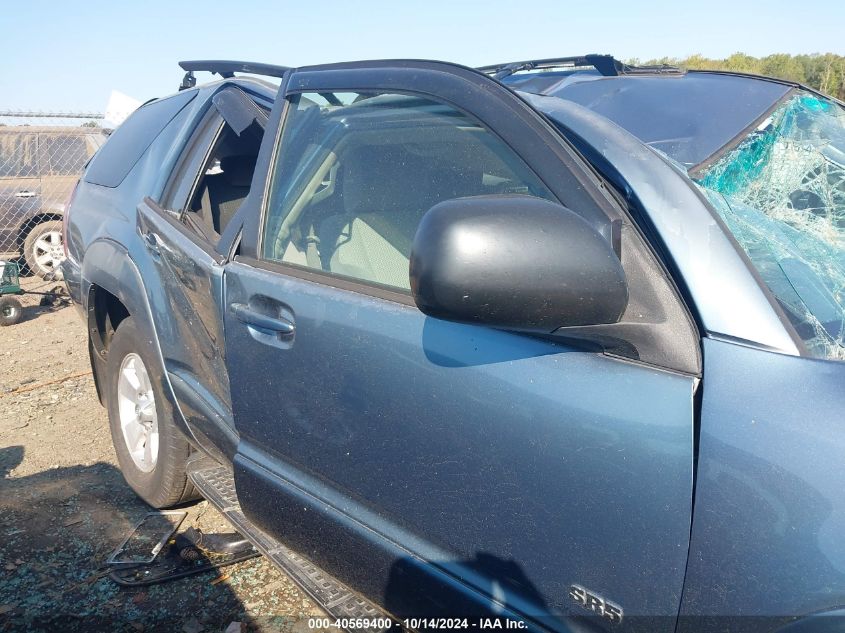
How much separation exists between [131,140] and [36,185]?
6412 mm

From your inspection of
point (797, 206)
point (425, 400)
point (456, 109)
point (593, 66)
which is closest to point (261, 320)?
point (425, 400)

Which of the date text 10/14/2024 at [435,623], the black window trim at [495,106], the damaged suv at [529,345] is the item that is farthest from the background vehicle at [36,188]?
the date text 10/14/2024 at [435,623]

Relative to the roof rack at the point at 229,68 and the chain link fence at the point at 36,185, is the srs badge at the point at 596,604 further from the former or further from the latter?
the chain link fence at the point at 36,185

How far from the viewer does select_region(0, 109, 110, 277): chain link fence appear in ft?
28.5

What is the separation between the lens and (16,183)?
884cm

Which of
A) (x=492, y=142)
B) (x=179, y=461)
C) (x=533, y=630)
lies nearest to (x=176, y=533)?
(x=179, y=461)

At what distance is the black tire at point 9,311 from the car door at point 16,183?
2.21 m

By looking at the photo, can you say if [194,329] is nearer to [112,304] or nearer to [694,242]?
[112,304]

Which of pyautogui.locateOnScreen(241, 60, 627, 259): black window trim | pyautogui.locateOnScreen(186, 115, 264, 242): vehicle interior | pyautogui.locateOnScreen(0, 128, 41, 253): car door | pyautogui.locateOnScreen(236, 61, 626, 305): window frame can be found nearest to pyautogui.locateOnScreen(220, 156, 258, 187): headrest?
pyautogui.locateOnScreen(186, 115, 264, 242): vehicle interior

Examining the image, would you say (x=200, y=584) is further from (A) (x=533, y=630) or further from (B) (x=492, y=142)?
(B) (x=492, y=142)

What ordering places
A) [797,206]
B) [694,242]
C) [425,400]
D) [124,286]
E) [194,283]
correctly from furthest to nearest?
[124,286]
[194,283]
[797,206]
[425,400]
[694,242]

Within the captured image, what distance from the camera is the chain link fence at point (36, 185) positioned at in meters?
8.67

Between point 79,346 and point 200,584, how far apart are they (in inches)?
159

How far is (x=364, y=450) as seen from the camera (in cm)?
184
